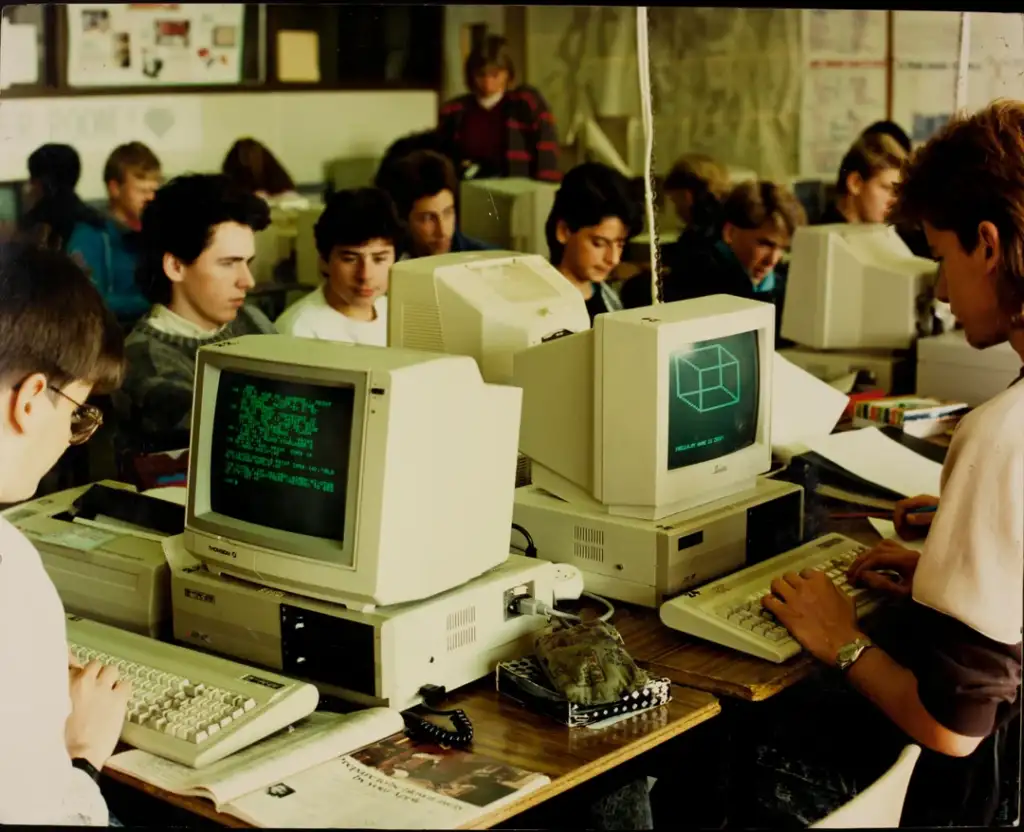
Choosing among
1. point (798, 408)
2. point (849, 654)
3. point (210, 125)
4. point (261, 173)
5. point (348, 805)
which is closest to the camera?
point (348, 805)

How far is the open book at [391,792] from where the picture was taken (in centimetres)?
166

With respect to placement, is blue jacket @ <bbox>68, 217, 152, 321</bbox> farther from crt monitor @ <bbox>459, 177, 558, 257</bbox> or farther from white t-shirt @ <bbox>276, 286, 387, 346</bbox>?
crt monitor @ <bbox>459, 177, 558, 257</bbox>

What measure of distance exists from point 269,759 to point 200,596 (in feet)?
1.36

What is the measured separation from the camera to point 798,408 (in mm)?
2867

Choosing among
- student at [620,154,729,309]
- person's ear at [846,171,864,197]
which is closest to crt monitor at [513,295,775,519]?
student at [620,154,729,309]

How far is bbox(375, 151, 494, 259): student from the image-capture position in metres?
3.80

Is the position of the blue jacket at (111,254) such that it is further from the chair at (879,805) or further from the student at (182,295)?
the chair at (879,805)

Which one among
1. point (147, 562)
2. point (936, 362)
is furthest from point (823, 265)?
point (147, 562)

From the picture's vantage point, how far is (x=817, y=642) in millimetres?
2070

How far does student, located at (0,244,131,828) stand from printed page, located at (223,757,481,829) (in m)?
0.25

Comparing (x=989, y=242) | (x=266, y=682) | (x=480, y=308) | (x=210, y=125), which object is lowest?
(x=266, y=682)

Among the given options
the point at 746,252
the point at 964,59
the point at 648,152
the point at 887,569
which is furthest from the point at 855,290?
the point at 887,569

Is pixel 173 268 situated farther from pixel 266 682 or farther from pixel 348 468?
pixel 266 682

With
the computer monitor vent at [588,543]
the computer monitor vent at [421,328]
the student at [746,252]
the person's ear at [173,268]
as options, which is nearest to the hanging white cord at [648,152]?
the student at [746,252]
